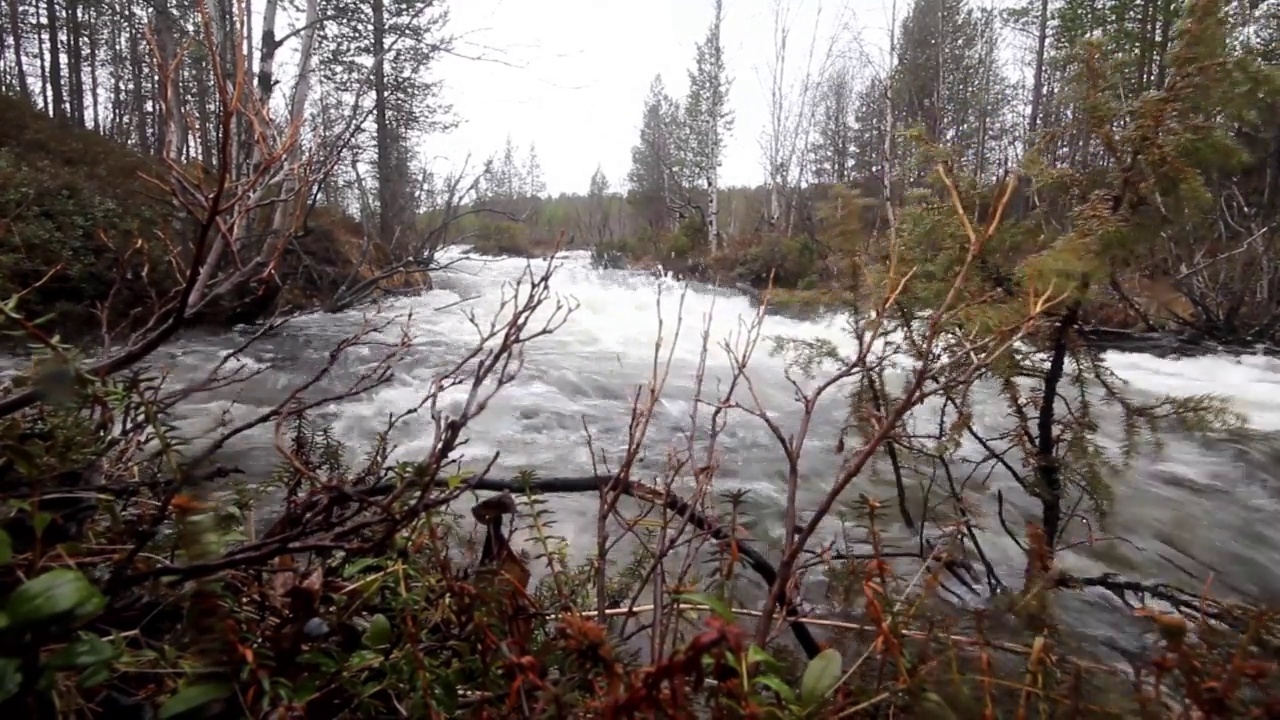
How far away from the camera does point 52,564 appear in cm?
95

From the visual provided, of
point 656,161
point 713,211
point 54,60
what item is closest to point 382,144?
point 713,211

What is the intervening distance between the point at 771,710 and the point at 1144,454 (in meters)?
5.12

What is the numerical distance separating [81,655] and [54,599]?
0.29 feet

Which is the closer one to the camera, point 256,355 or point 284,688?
point 284,688

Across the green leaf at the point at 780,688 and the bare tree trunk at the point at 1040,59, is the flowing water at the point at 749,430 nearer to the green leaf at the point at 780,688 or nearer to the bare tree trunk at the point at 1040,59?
the green leaf at the point at 780,688

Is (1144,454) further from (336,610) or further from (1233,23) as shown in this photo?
(336,610)

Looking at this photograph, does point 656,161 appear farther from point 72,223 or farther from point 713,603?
point 713,603

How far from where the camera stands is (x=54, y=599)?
807 millimetres

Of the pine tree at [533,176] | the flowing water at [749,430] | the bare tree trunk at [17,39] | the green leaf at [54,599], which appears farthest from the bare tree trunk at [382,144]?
the pine tree at [533,176]

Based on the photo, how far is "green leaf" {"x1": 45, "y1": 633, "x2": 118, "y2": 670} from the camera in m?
0.82

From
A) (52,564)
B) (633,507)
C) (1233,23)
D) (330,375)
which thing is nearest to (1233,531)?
(1233,23)


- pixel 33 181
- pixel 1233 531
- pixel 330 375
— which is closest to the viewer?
pixel 1233 531

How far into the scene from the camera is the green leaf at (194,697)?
0.86m

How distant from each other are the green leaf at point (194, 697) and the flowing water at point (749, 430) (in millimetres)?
711
